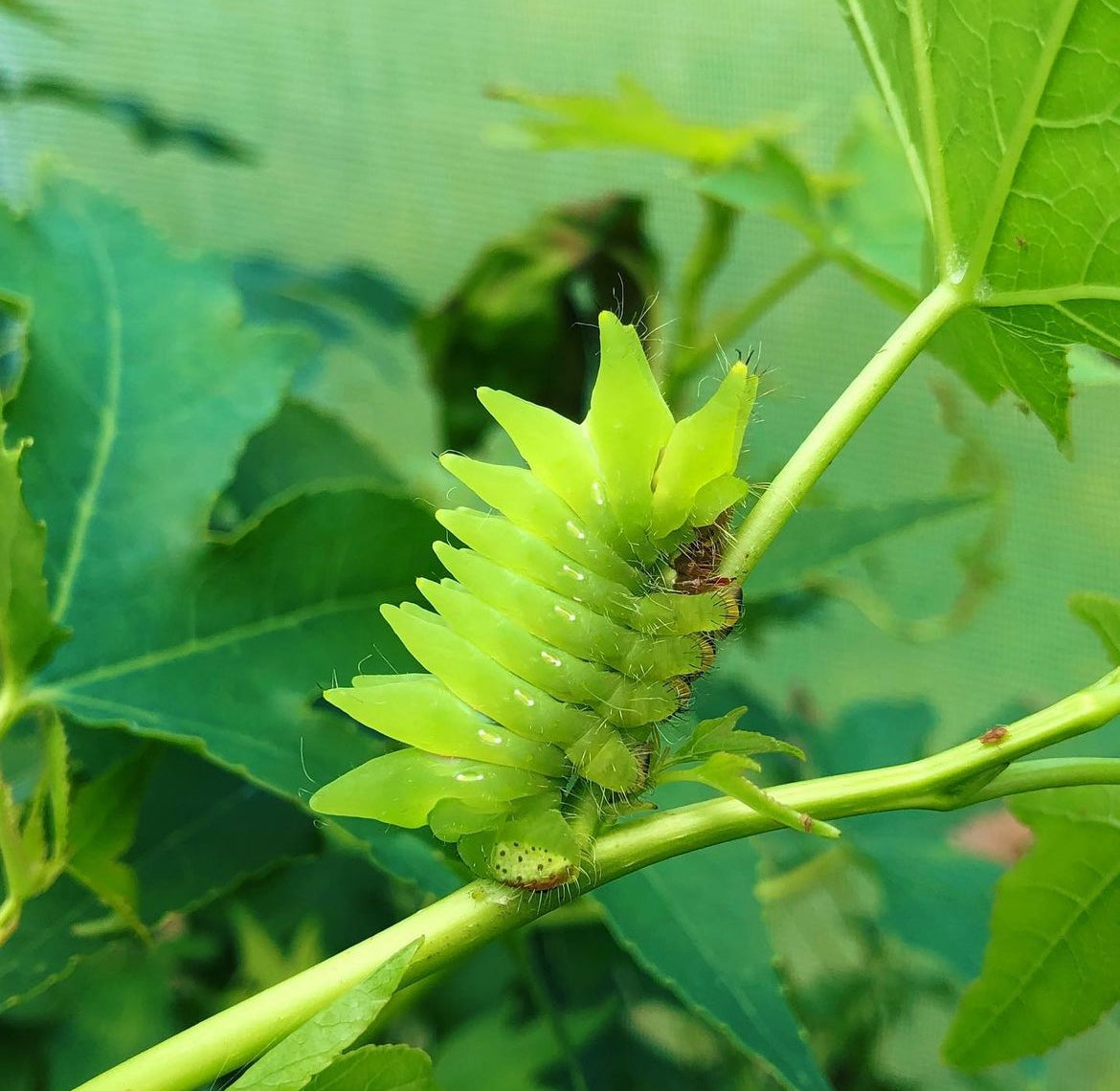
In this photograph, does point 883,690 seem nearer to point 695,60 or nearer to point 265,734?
point 695,60

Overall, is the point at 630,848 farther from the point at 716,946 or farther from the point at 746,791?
the point at 716,946

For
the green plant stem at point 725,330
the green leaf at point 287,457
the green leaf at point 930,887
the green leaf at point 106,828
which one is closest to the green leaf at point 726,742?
the green leaf at point 106,828

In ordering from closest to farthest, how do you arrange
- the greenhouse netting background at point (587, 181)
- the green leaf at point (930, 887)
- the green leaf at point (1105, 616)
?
the green leaf at point (1105, 616) → the green leaf at point (930, 887) → the greenhouse netting background at point (587, 181)

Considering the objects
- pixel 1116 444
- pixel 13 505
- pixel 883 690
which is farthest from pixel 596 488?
pixel 883 690

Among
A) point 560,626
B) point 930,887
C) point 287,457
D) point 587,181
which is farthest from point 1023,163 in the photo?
point 587,181

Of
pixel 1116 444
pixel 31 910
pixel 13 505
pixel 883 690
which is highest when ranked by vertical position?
pixel 13 505

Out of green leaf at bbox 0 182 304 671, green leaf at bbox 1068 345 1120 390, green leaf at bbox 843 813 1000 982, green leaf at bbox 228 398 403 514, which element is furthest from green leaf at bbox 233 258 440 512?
green leaf at bbox 843 813 1000 982

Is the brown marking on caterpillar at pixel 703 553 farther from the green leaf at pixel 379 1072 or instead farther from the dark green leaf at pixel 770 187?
the dark green leaf at pixel 770 187
